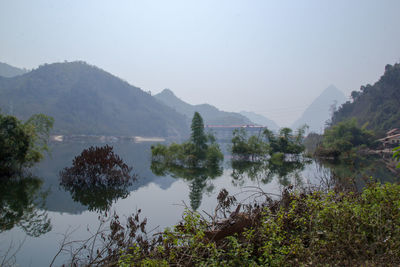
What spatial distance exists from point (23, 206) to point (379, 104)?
73.5 meters

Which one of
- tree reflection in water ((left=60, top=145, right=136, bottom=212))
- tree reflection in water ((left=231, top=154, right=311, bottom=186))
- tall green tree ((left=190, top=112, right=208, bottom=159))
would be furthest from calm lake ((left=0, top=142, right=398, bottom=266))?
tall green tree ((left=190, top=112, right=208, bottom=159))

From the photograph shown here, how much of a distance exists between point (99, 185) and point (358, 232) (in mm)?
12885

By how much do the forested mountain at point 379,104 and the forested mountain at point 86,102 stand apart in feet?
275

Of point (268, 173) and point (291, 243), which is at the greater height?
point (291, 243)

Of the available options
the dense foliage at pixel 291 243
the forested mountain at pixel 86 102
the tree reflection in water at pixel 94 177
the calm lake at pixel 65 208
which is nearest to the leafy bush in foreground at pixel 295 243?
the dense foliage at pixel 291 243

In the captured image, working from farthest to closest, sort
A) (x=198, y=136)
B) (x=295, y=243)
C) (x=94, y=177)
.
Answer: (x=198, y=136) → (x=94, y=177) → (x=295, y=243)

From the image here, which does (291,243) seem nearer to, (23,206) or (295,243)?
(295,243)

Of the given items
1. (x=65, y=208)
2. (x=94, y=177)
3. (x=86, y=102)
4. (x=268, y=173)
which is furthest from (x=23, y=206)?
(x=86, y=102)

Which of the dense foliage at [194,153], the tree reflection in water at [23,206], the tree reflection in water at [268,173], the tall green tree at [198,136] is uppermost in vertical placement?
the tall green tree at [198,136]

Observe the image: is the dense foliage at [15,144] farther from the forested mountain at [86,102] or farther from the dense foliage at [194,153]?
the forested mountain at [86,102]

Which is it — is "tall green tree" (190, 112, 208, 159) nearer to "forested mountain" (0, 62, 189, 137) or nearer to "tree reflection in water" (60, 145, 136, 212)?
"tree reflection in water" (60, 145, 136, 212)

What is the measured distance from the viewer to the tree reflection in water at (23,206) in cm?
777

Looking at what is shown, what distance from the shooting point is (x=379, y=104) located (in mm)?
64625

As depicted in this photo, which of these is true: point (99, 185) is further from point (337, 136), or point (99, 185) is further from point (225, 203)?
point (337, 136)
